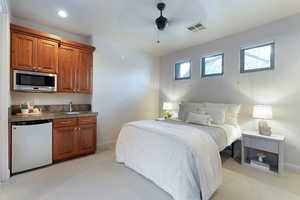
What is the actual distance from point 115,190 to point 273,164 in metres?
3.00

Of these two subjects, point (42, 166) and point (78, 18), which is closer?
point (42, 166)

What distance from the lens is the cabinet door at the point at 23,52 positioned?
2505mm

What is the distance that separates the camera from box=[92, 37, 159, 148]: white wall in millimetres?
3807

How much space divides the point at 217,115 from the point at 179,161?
5.76 ft

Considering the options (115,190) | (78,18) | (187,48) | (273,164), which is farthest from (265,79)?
(78,18)

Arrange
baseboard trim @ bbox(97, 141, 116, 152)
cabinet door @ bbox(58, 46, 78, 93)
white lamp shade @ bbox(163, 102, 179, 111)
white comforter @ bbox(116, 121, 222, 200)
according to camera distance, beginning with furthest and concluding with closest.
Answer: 1. white lamp shade @ bbox(163, 102, 179, 111)
2. baseboard trim @ bbox(97, 141, 116, 152)
3. cabinet door @ bbox(58, 46, 78, 93)
4. white comforter @ bbox(116, 121, 222, 200)

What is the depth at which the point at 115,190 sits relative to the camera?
2.01m

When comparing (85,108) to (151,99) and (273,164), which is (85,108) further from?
(273,164)

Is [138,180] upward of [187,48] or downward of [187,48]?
downward

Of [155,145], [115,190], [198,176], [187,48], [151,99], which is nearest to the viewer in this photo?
[198,176]

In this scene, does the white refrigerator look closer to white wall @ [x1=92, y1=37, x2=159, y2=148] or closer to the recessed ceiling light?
white wall @ [x1=92, y1=37, x2=159, y2=148]

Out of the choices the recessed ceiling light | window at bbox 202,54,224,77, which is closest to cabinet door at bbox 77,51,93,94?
the recessed ceiling light

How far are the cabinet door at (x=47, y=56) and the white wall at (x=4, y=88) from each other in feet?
2.02

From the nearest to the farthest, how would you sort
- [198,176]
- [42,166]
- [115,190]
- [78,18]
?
[198,176]
[115,190]
[42,166]
[78,18]
